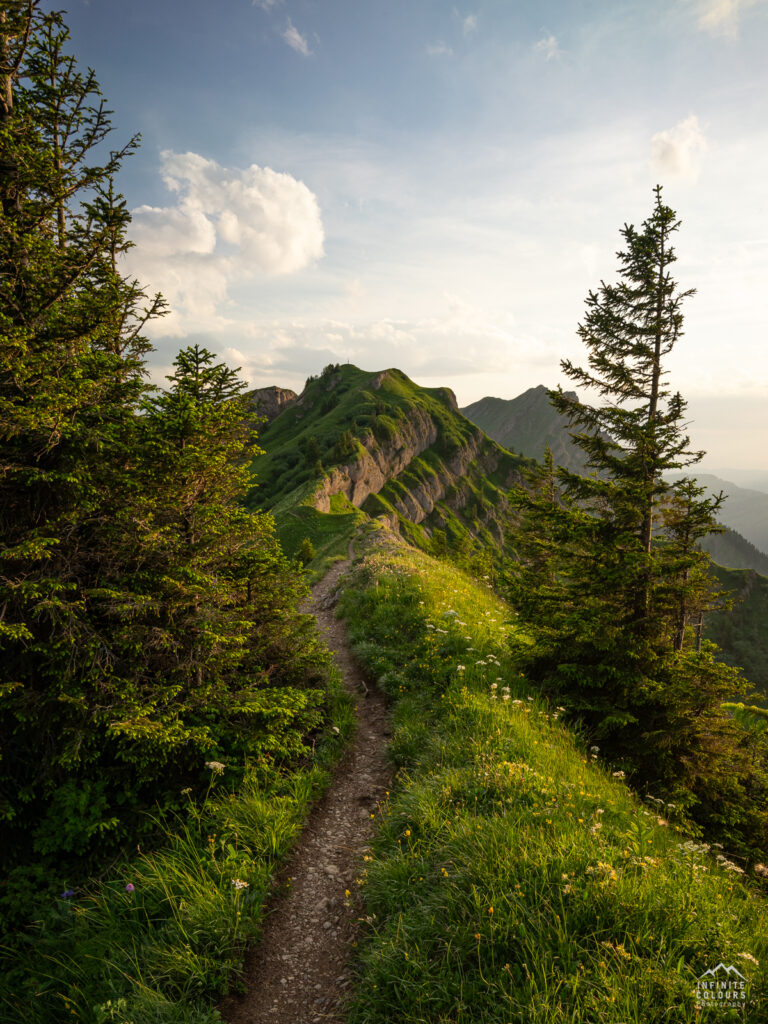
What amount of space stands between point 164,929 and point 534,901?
3670 millimetres

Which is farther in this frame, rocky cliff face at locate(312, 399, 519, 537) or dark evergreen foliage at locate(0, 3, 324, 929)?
rocky cliff face at locate(312, 399, 519, 537)

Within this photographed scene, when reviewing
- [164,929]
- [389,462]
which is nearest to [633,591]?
[164,929]

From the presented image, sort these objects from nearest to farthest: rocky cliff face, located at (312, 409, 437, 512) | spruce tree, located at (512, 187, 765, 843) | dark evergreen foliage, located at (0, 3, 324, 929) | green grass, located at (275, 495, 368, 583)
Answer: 1. dark evergreen foliage, located at (0, 3, 324, 929)
2. spruce tree, located at (512, 187, 765, 843)
3. green grass, located at (275, 495, 368, 583)
4. rocky cliff face, located at (312, 409, 437, 512)

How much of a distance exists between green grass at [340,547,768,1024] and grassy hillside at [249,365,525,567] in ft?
213

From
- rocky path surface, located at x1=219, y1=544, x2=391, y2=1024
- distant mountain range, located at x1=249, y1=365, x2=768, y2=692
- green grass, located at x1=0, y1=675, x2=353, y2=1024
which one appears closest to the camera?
green grass, located at x1=0, y1=675, x2=353, y2=1024

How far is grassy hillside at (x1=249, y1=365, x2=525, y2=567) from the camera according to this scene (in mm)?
114619

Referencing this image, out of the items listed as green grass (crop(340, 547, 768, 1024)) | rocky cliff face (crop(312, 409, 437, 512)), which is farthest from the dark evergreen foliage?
rocky cliff face (crop(312, 409, 437, 512))

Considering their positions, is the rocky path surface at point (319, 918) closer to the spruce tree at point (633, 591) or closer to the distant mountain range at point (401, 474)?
the spruce tree at point (633, 591)

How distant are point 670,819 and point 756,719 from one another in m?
3.85

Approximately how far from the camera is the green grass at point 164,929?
3.89 m

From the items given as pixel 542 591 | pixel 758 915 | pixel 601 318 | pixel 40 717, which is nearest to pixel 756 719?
pixel 542 591

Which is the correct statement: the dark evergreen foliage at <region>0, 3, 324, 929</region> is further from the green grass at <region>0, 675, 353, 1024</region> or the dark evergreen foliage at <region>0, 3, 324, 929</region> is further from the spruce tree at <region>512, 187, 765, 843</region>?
the spruce tree at <region>512, 187, 765, 843</region>

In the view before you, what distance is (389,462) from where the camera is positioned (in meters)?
146

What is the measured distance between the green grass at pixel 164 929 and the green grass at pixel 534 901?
4.51 feet
